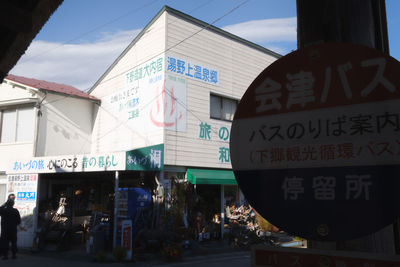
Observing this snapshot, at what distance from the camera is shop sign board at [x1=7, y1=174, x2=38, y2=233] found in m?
13.4

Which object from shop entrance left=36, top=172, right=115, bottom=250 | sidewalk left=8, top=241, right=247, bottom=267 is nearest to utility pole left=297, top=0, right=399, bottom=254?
sidewalk left=8, top=241, right=247, bottom=267

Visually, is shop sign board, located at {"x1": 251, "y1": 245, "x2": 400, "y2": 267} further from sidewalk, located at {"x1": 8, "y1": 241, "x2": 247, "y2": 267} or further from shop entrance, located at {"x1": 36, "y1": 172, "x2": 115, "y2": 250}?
shop entrance, located at {"x1": 36, "y1": 172, "x2": 115, "y2": 250}

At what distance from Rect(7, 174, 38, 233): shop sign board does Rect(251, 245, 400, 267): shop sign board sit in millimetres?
13476

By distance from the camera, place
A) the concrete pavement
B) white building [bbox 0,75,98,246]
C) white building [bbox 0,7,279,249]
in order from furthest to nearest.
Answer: white building [bbox 0,75,98,246], white building [bbox 0,7,279,249], the concrete pavement

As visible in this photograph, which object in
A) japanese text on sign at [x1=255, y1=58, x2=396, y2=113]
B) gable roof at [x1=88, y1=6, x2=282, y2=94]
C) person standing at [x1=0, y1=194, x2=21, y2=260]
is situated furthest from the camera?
gable roof at [x1=88, y1=6, x2=282, y2=94]

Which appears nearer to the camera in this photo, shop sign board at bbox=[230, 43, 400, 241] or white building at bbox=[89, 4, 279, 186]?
shop sign board at bbox=[230, 43, 400, 241]

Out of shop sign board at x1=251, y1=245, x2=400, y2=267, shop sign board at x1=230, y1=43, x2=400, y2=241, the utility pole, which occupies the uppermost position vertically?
the utility pole

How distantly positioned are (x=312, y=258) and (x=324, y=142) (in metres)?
0.51

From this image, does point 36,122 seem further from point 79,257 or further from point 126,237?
point 126,237

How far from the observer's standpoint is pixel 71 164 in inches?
504

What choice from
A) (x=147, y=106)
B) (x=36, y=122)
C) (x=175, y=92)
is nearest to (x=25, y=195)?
(x=36, y=122)

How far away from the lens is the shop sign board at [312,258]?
1352 millimetres

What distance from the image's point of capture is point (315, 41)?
175 cm

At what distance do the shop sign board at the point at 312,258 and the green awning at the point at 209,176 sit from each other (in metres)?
12.2
